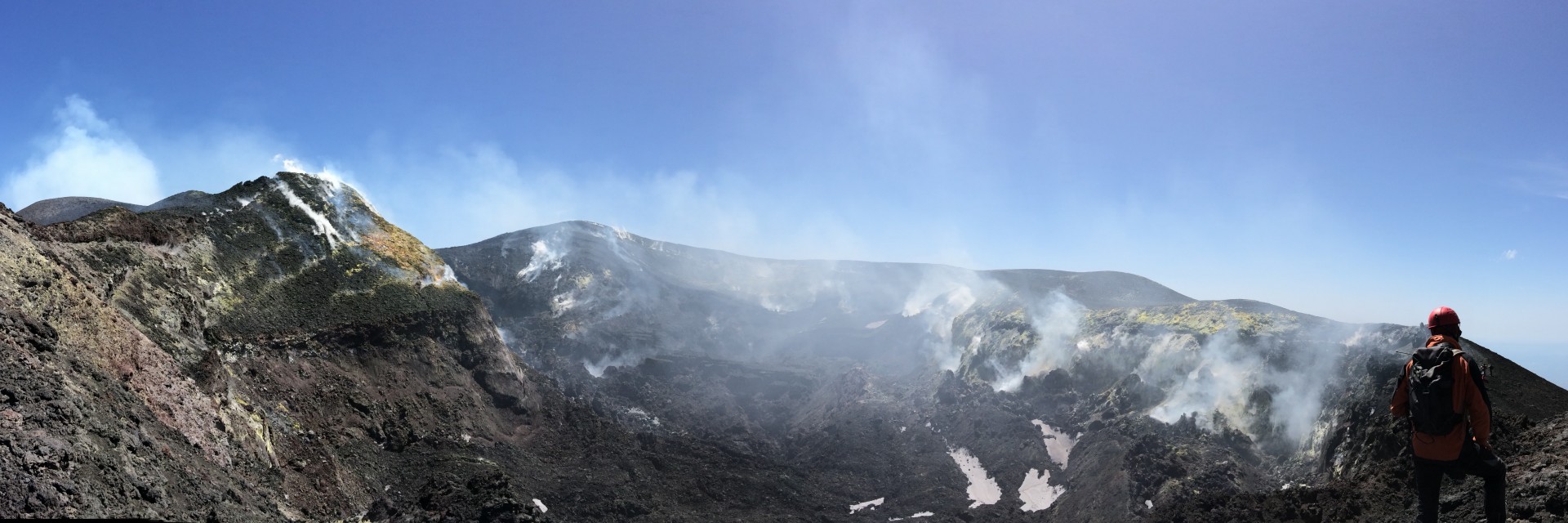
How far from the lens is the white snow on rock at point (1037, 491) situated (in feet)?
103

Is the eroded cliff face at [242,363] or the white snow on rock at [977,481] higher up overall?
the eroded cliff face at [242,363]

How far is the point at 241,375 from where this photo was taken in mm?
21703

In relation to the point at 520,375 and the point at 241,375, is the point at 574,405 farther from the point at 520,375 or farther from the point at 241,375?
the point at 241,375

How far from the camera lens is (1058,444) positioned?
125 ft

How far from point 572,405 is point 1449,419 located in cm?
3686

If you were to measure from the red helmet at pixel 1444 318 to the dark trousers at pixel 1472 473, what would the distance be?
3.73 ft

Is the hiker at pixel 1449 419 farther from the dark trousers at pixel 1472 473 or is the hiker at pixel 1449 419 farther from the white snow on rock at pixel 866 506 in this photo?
the white snow on rock at pixel 866 506

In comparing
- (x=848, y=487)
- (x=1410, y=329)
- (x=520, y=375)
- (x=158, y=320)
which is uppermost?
(x=1410, y=329)

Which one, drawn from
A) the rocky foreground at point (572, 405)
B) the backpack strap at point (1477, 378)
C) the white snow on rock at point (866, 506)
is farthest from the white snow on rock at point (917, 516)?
the backpack strap at point (1477, 378)

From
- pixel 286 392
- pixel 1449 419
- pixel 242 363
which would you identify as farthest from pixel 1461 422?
pixel 242 363

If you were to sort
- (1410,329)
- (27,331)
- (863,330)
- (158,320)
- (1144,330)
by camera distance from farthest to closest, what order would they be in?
(863,330) < (1144,330) < (1410,329) < (158,320) < (27,331)

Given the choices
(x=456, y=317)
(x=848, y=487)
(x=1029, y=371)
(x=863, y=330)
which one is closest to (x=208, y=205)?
(x=456, y=317)

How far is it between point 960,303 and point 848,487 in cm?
4514

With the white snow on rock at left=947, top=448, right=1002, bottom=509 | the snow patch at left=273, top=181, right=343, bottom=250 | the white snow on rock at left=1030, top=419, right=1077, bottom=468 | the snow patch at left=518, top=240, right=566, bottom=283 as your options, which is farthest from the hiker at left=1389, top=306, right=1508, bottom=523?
the snow patch at left=518, top=240, right=566, bottom=283
